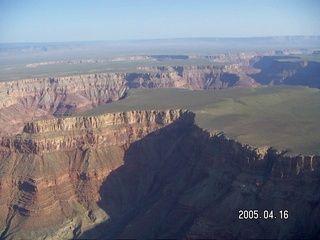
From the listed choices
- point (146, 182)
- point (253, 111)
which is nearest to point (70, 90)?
point (253, 111)

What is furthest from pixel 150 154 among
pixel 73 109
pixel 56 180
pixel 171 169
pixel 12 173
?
pixel 73 109

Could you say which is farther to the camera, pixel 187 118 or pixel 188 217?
pixel 187 118

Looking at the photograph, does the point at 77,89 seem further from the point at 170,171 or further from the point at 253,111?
the point at 170,171

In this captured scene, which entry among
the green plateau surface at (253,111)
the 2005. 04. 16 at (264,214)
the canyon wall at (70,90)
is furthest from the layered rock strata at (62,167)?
the canyon wall at (70,90)

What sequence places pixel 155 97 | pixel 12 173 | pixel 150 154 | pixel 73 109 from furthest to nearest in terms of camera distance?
pixel 73 109 → pixel 155 97 → pixel 150 154 → pixel 12 173

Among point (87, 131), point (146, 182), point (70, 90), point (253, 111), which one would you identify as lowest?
point (146, 182)

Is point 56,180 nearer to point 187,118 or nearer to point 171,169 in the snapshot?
point 171,169

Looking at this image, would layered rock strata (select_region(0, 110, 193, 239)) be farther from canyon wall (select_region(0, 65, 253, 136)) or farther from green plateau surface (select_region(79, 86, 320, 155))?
canyon wall (select_region(0, 65, 253, 136))
